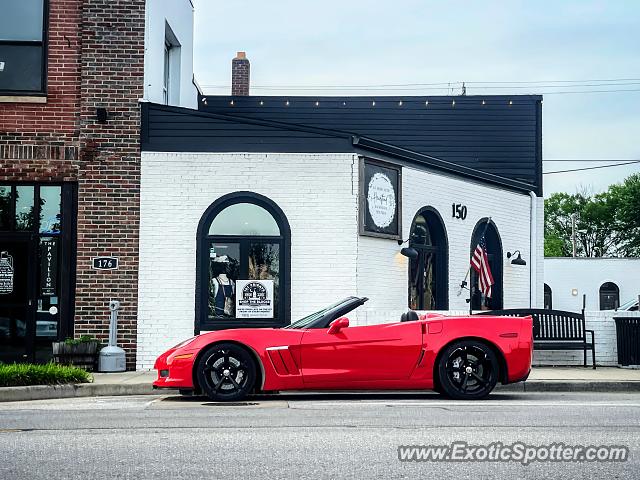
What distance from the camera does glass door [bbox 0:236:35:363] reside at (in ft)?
56.3

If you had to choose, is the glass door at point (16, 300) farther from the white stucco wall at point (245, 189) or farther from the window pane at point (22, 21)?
the window pane at point (22, 21)

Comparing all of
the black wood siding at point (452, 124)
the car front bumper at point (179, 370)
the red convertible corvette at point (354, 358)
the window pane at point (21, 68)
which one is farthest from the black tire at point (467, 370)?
the black wood siding at point (452, 124)

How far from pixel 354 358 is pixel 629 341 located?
269 inches

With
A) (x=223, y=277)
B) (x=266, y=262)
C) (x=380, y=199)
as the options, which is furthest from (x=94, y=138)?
(x=380, y=199)

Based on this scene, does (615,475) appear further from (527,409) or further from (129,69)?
(129,69)

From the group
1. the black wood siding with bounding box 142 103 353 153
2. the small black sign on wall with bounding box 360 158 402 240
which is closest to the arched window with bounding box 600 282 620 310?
the small black sign on wall with bounding box 360 158 402 240

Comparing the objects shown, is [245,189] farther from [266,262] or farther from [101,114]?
[101,114]

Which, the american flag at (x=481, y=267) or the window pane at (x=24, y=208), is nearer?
the window pane at (x=24, y=208)

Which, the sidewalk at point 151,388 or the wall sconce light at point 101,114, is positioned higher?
the wall sconce light at point 101,114

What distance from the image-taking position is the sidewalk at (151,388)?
13.4m

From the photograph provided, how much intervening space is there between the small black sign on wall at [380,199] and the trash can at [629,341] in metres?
4.32

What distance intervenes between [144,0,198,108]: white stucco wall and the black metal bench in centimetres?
700

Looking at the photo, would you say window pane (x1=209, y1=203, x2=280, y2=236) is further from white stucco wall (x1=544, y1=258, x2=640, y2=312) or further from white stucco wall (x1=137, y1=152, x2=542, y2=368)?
white stucco wall (x1=544, y1=258, x2=640, y2=312)

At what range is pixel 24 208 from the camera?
17.3m
